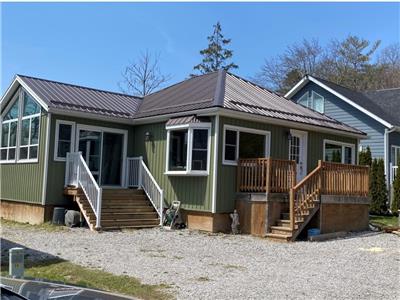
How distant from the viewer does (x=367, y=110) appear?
21.9 metres

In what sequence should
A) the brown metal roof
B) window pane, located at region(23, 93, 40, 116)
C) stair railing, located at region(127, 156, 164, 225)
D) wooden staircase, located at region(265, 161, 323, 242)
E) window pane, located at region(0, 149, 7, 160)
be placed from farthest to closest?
window pane, located at region(0, 149, 7, 160) → window pane, located at region(23, 93, 40, 116) → the brown metal roof → stair railing, located at region(127, 156, 164, 225) → wooden staircase, located at region(265, 161, 323, 242)

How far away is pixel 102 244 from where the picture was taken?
416 inches

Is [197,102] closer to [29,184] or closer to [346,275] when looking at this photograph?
[29,184]

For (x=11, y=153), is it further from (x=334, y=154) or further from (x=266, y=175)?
(x=334, y=154)

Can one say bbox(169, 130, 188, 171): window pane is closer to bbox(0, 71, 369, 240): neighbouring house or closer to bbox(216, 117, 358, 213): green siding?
bbox(0, 71, 369, 240): neighbouring house

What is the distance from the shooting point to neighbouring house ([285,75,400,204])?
2119 centimetres

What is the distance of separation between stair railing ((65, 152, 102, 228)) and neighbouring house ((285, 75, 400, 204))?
9223 millimetres

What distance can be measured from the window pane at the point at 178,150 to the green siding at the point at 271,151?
1.31 metres

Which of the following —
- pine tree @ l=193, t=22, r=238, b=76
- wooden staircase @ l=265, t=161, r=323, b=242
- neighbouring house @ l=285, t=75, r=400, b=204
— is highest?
pine tree @ l=193, t=22, r=238, b=76

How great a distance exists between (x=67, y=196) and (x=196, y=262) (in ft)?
23.1

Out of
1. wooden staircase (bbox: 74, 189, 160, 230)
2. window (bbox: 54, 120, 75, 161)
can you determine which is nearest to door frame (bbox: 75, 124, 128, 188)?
window (bbox: 54, 120, 75, 161)

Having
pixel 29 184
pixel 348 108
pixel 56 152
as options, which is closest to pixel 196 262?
pixel 56 152

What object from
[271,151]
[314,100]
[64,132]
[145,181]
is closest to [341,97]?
[314,100]

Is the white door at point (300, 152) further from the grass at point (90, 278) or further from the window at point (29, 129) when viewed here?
the grass at point (90, 278)
